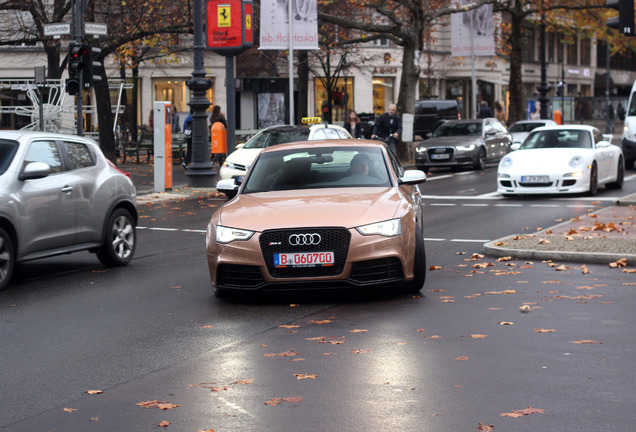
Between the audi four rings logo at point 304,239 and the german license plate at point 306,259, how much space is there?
9 centimetres

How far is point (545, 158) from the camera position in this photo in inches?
880

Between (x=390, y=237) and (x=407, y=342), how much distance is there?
1866mm

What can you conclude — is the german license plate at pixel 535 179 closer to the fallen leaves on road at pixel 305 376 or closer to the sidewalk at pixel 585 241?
the sidewalk at pixel 585 241

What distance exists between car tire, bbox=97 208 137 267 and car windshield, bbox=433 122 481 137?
2163cm

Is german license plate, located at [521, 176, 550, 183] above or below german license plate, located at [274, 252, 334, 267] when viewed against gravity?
above

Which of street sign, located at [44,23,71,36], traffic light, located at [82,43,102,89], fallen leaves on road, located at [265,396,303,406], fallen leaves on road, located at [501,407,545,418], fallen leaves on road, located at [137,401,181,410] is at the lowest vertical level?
fallen leaves on road, located at [137,401,181,410]

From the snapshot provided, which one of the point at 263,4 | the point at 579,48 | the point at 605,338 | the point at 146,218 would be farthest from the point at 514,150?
the point at 579,48

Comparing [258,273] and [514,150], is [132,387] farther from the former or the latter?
[514,150]

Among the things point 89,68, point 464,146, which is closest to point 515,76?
point 464,146

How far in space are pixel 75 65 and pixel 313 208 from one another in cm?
1537

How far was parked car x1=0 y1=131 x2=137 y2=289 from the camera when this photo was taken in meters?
11.4

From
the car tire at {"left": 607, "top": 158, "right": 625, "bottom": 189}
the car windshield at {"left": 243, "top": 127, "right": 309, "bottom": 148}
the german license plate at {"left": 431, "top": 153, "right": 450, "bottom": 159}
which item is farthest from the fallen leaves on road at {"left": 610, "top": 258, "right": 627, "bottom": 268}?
the german license plate at {"left": 431, "top": 153, "right": 450, "bottom": 159}

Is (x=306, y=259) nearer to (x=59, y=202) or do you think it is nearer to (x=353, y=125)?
(x=59, y=202)

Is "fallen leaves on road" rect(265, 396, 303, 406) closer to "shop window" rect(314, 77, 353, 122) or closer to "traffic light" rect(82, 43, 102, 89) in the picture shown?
"traffic light" rect(82, 43, 102, 89)
